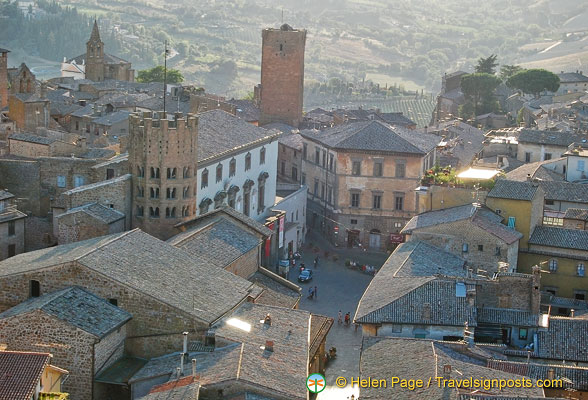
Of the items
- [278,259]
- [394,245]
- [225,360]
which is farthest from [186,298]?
[394,245]

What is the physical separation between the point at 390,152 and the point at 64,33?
12277 cm

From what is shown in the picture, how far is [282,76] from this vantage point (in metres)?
92.4

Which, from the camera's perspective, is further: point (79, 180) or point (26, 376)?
point (79, 180)

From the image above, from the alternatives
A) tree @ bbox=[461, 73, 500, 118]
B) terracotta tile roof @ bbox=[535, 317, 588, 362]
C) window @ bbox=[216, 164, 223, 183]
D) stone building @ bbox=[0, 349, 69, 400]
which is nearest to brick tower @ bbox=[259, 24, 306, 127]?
tree @ bbox=[461, 73, 500, 118]

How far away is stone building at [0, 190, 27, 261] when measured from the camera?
52406 mm

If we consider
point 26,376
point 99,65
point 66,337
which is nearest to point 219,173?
point 66,337

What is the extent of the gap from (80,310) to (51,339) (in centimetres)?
162

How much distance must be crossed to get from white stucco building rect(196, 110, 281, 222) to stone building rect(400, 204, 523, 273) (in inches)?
425

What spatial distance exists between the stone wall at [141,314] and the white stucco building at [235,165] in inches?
691

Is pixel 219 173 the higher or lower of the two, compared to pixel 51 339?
higher

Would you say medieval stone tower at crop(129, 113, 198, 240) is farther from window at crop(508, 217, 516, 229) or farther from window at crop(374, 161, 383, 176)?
window at crop(374, 161, 383, 176)

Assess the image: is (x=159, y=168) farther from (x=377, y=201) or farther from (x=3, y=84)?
(x=3, y=84)

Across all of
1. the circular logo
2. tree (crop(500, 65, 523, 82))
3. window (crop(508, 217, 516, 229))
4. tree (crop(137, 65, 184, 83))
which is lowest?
the circular logo

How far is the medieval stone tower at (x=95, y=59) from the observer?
115562 mm
